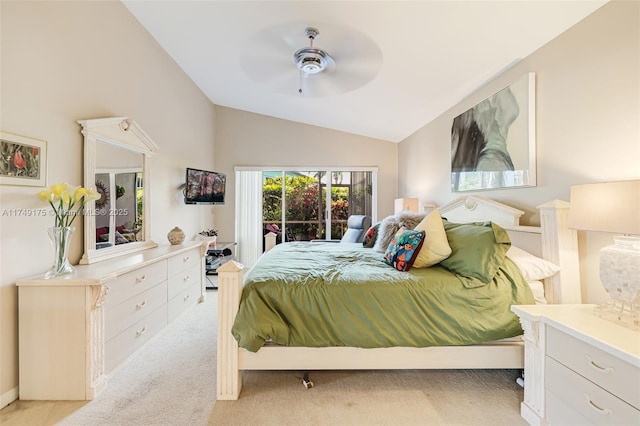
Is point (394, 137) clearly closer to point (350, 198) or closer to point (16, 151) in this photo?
point (350, 198)

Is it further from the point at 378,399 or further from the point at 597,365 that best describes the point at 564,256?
the point at 378,399

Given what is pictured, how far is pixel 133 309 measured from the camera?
7.41 feet

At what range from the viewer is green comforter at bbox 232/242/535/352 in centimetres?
177

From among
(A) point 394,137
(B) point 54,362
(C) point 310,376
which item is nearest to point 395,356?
(C) point 310,376

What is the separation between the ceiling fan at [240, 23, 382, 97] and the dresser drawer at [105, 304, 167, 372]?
2493 millimetres

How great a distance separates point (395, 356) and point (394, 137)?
13.8ft

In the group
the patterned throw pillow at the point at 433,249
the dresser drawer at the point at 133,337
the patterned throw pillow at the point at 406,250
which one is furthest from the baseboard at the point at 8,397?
the patterned throw pillow at the point at 433,249

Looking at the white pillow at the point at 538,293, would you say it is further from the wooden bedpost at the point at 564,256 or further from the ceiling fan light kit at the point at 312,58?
the ceiling fan light kit at the point at 312,58

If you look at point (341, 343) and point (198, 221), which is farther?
point (198, 221)

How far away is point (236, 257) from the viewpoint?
18.1 ft

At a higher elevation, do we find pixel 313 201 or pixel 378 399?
pixel 313 201

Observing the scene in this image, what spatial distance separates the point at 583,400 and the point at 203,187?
14.6 ft

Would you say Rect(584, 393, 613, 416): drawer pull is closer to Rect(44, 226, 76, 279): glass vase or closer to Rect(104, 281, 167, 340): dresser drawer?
Rect(104, 281, 167, 340): dresser drawer

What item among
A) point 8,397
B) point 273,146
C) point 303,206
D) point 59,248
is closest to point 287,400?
point 8,397
